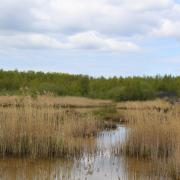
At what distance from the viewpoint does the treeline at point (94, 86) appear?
43875 millimetres

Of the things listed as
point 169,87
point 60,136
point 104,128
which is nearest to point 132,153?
point 60,136

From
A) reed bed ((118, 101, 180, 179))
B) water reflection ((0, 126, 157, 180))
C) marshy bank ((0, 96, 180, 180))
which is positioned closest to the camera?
water reflection ((0, 126, 157, 180))

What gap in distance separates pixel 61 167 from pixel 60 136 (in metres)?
1.43

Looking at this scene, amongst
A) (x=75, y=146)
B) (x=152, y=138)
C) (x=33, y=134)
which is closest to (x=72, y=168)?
(x=33, y=134)

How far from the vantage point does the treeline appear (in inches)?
1727

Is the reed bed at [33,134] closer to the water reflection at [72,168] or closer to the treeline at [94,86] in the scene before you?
the water reflection at [72,168]

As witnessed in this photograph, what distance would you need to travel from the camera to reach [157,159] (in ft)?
35.2

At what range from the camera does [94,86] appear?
5588 centimetres

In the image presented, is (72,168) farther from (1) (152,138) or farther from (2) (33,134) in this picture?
(1) (152,138)

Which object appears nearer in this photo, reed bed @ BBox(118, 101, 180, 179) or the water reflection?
the water reflection

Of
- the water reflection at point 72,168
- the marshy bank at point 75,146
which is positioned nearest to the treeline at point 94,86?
the marshy bank at point 75,146

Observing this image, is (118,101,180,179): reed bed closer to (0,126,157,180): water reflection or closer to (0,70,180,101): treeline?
(0,126,157,180): water reflection

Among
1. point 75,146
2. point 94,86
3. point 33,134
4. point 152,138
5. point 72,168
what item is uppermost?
point 94,86

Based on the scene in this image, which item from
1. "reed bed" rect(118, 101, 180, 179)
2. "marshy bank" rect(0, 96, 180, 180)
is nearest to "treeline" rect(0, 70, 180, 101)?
"marshy bank" rect(0, 96, 180, 180)
